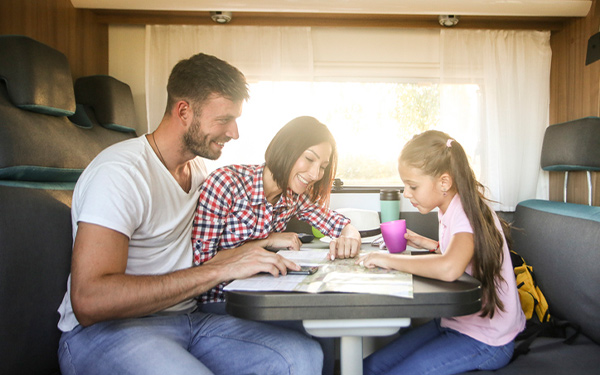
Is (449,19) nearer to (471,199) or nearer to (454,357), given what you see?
(471,199)

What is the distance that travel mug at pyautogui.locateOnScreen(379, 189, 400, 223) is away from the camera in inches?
94.7

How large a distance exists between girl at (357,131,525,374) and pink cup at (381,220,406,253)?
14cm

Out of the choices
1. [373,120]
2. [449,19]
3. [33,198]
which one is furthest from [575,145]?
[33,198]

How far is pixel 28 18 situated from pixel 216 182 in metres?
1.29

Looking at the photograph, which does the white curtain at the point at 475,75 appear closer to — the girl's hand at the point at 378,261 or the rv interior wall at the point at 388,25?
the rv interior wall at the point at 388,25

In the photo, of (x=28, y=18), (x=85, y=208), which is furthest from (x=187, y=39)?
(x=85, y=208)

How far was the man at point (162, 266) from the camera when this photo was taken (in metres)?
1.00

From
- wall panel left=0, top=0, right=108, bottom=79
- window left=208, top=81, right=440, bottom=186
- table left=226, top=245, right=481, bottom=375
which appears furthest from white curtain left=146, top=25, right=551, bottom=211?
table left=226, top=245, right=481, bottom=375

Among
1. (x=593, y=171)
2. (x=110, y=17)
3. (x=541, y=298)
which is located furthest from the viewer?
(x=110, y=17)

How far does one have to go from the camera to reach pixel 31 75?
4.75 ft

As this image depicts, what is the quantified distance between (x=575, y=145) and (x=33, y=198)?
2.34 meters

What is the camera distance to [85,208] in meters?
1.03

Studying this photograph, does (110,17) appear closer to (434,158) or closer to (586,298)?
(434,158)

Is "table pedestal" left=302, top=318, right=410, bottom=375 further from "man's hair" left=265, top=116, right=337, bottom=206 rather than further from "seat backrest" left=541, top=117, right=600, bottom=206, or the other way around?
"seat backrest" left=541, top=117, right=600, bottom=206
